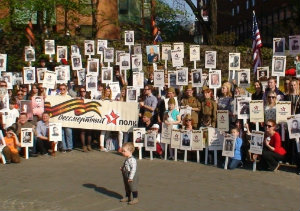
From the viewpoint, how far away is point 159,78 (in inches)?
617

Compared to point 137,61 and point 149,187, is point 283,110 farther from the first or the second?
point 137,61

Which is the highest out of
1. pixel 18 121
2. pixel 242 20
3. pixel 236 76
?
pixel 242 20

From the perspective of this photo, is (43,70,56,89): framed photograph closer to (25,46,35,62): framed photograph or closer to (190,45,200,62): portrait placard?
(25,46,35,62): framed photograph

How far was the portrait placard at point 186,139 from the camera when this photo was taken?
44.9 feet

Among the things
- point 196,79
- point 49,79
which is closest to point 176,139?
point 196,79

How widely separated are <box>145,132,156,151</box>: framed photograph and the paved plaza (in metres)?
0.35

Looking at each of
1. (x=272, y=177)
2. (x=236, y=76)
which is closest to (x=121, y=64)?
(x=236, y=76)

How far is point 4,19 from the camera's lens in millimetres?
21562

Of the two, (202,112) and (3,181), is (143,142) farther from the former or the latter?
(3,181)

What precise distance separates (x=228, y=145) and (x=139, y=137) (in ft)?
8.78

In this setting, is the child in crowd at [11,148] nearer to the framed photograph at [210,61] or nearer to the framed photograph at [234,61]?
the framed photograph at [210,61]

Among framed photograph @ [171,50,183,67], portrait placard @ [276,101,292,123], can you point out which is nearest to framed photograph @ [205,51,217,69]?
framed photograph @ [171,50,183,67]

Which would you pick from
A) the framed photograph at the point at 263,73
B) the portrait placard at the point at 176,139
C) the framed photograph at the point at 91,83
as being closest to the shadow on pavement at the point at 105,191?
the portrait placard at the point at 176,139

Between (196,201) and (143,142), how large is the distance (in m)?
4.78
